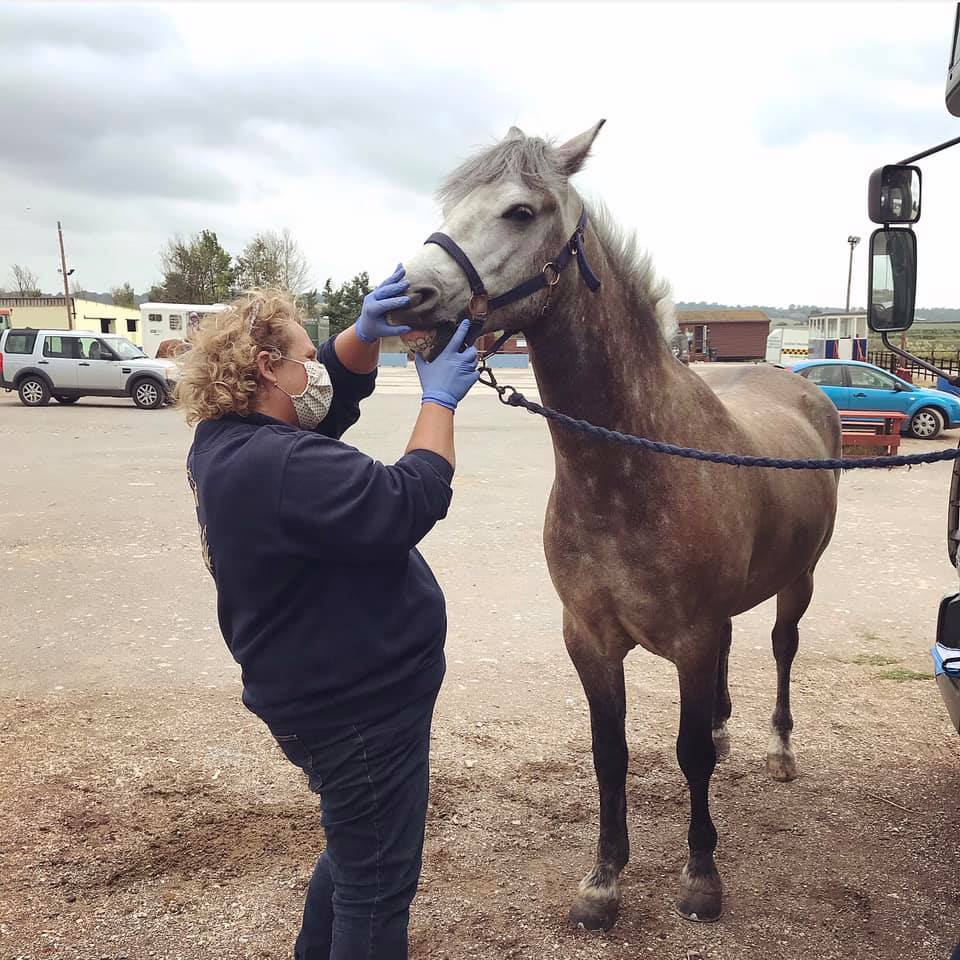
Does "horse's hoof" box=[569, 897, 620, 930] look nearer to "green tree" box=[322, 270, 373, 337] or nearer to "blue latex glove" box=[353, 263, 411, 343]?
"blue latex glove" box=[353, 263, 411, 343]

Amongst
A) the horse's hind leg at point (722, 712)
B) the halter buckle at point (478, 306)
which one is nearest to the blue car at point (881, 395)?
the horse's hind leg at point (722, 712)

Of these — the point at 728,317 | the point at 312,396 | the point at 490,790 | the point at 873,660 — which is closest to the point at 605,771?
the point at 490,790

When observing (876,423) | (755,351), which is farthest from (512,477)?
(755,351)

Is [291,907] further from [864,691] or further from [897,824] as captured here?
[864,691]

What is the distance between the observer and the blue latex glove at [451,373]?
2049mm

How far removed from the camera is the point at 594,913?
2.82 m

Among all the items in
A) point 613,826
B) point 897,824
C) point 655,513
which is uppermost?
point 655,513

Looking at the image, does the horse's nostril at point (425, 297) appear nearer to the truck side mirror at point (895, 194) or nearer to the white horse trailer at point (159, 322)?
the truck side mirror at point (895, 194)

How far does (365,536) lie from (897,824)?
284cm

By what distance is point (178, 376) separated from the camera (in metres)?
2.07

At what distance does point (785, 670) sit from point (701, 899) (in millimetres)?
1474

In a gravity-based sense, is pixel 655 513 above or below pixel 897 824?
above

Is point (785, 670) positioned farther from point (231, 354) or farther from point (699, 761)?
point (231, 354)

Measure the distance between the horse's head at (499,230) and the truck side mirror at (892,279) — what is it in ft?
3.37
